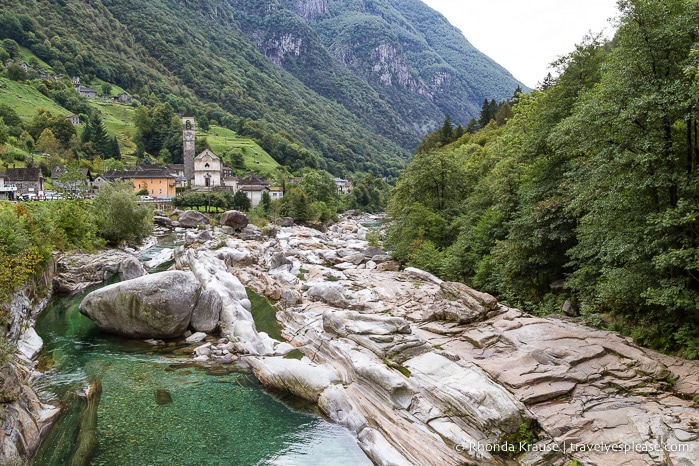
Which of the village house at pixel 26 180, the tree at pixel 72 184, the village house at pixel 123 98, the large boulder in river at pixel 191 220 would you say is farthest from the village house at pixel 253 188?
the village house at pixel 123 98

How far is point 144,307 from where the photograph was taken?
22312 mm

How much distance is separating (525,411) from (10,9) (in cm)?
22544

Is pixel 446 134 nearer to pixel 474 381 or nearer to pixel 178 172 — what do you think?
pixel 178 172

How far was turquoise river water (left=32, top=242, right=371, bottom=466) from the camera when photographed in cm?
1291

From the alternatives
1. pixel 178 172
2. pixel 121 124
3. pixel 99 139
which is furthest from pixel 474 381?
pixel 121 124

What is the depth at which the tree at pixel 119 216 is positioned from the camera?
49000 mm

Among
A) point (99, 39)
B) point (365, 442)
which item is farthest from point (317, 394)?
point (99, 39)

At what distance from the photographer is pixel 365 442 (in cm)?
1343

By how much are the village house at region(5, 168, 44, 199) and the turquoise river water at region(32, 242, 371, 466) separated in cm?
5461

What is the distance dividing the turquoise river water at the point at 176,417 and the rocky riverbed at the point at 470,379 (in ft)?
3.47

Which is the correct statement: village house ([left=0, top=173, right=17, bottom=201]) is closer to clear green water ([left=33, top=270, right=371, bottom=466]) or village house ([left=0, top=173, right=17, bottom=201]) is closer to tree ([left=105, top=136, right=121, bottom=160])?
clear green water ([left=33, top=270, right=371, bottom=466])

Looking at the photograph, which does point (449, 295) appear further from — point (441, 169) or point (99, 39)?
point (99, 39)

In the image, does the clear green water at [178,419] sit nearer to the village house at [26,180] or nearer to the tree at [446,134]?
the village house at [26,180]

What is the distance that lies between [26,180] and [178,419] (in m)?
67.7
